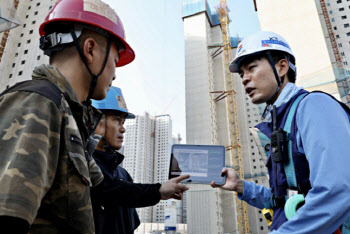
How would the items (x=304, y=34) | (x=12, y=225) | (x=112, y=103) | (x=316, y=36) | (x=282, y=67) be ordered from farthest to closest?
1. (x=304, y=34)
2. (x=316, y=36)
3. (x=112, y=103)
4. (x=282, y=67)
5. (x=12, y=225)

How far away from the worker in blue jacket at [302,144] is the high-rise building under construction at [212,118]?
4547 centimetres

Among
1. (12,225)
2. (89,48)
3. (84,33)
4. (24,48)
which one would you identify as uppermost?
(24,48)

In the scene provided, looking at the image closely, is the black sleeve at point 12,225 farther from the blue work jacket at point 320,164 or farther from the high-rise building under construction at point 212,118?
the high-rise building under construction at point 212,118

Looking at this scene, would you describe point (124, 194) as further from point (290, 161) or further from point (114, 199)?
point (290, 161)

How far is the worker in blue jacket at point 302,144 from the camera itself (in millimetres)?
1414

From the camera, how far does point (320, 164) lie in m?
1.51

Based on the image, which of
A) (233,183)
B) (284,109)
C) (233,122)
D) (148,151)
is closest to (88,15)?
(284,109)

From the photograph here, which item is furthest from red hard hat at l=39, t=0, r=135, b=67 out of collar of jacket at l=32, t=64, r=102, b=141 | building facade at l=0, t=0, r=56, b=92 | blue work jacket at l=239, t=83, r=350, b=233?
building facade at l=0, t=0, r=56, b=92

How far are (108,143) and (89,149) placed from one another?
2345mm

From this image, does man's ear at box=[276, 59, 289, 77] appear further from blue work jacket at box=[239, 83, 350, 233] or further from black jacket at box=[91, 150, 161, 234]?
black jacket at box=[91, 150, 161, 234]

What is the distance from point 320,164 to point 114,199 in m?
2.36

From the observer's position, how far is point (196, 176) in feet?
10.7

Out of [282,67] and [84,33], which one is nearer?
[84,33]

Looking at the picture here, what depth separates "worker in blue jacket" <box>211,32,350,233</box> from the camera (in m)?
1.41
